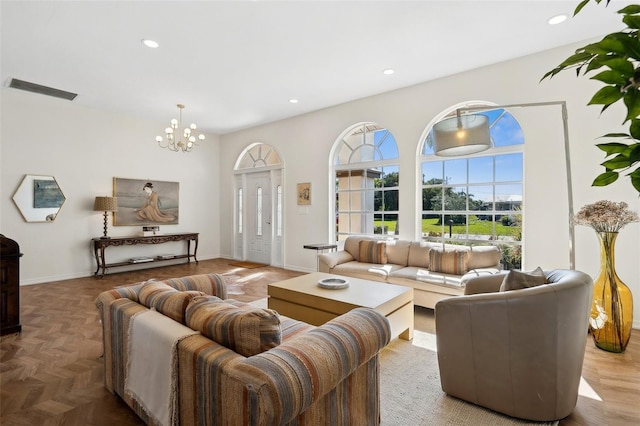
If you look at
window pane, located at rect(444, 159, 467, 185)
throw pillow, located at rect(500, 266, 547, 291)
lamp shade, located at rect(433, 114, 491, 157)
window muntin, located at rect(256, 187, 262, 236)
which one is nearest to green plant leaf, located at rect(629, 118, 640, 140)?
throw pillow, located at rect(500, 266, 547, 291)

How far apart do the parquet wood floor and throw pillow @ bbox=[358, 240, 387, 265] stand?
861 mm

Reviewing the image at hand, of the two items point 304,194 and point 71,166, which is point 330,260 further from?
point 71,166

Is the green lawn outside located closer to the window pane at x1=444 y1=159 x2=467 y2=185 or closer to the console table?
the window pane at x1=444 y1=159 x2=467 y2=185

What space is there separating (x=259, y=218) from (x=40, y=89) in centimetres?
411

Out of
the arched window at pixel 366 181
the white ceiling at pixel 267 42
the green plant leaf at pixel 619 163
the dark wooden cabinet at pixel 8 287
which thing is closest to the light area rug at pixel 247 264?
the arched window at pixel 366 181

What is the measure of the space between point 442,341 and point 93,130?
6353mm

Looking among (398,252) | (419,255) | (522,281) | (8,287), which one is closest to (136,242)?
(8,287)

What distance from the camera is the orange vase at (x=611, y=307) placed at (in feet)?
8.62

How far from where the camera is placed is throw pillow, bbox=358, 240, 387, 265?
4.31 metres

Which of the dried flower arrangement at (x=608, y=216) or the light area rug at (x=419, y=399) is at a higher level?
the dried flower arrangement at (x=608, y=216)

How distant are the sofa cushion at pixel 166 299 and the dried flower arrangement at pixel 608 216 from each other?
3078 millimetres

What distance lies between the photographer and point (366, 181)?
5.33m

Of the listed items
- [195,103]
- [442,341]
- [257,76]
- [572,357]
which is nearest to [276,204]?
[195,103]

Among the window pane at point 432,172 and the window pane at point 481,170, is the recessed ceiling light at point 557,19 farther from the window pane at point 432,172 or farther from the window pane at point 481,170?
the window pane at point 432,172
